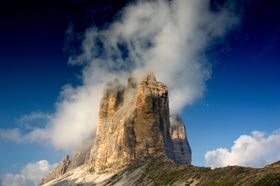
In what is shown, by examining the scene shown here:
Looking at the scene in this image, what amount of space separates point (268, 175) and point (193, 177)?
5089cm

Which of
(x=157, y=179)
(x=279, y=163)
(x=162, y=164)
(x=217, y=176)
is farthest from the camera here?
(x=162, y=164)

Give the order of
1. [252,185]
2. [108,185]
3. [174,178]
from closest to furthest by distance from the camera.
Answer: [252,185], [174,178], [108,185]

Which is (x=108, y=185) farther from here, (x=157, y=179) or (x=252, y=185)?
(x=252, y=185)

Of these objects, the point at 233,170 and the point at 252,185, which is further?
the point at 233,170

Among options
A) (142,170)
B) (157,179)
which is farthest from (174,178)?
(142,170)

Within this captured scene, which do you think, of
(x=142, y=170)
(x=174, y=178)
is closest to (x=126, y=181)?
(x=142, y=170)

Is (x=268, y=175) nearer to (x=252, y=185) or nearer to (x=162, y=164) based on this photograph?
(x=252, y=185)

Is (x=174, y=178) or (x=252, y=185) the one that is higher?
(x=174, y=178)

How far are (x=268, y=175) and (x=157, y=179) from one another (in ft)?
277

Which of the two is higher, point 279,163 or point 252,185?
point 279,163

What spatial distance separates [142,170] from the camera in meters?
188

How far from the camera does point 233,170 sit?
3905 inches

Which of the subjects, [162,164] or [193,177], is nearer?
[193,177]

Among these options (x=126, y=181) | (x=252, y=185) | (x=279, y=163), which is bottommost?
(x=252, y=185)
